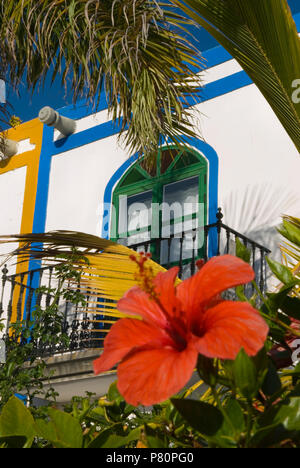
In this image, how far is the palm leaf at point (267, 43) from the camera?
1992 mm

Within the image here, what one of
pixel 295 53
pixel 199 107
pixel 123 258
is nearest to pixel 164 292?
pixel 295 53

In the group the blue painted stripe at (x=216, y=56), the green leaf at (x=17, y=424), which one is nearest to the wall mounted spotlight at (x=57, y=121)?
the blue painted stripe at (x=216, y=56)

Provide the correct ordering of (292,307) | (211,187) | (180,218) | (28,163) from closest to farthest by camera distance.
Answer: (292,307), (211,187), (180,218), (28,163)

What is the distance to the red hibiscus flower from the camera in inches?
18.2

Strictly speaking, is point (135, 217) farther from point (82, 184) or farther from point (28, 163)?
point (28, 163)

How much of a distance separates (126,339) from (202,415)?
10 centimetres

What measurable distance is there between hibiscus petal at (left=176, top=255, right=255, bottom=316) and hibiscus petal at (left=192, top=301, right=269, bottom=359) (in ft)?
0.07

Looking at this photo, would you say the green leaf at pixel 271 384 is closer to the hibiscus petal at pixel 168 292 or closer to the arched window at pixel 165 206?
the hibiscus petal at pixel 168 292

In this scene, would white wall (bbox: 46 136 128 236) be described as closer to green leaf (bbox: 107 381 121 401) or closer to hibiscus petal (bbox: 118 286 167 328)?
green leaf (bbox: 107 381 121 401)

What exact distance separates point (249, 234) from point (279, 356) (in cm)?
568

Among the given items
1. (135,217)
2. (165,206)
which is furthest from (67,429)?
(135,217)

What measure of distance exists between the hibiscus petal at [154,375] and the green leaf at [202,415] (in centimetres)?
4

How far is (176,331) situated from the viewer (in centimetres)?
52
